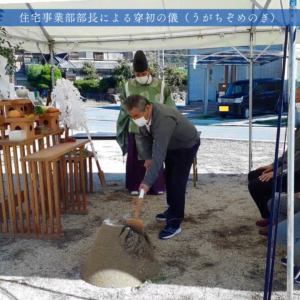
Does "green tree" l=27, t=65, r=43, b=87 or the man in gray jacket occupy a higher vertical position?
"green tree" l=27, t=65, r=43, b=87

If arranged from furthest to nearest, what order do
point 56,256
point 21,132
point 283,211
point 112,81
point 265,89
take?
point 112,81, point 265,89, point 21,132, point 56,256, point 283,211

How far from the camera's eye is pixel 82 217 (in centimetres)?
368

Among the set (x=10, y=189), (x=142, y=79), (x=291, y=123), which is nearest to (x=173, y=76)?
(x=142, y=79)

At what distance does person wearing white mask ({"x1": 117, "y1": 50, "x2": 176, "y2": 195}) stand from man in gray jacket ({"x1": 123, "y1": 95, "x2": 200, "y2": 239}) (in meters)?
1.06

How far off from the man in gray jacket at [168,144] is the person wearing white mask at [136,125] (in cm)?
106

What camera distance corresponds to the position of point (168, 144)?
2896mm

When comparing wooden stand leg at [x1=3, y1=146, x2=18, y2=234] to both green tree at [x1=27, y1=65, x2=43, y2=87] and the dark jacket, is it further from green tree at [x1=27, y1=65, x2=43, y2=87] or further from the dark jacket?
green tree at [x1=27, y1=65, x2=43, y2=87]

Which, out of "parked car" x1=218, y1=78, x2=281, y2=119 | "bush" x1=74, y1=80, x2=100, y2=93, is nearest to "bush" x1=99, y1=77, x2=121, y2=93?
"bush" x1=74, y1=80, x2=100, y2=93

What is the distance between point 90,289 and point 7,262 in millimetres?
763

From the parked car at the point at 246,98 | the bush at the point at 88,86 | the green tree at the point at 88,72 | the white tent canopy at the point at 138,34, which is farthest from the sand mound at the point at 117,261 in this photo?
the green tree at the point at 88,72

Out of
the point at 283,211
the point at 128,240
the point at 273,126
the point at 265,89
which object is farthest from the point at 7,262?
the point at 265,89

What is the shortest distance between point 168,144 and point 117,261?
0.96m

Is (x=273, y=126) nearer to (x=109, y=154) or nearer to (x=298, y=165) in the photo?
(x=109, y=154)

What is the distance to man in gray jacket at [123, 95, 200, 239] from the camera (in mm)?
2535
